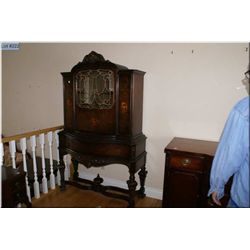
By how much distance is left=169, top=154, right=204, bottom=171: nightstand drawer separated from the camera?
154 centimetres

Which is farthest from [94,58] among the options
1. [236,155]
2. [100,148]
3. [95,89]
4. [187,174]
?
[236,155]

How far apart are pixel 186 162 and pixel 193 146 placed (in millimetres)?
189

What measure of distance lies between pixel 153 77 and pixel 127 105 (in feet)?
1.57

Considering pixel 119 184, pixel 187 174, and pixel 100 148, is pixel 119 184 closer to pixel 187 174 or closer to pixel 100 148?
pixel 100 148

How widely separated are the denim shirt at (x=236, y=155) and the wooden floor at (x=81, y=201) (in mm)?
1317

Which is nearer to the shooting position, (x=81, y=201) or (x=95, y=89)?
(x=95, y=89)

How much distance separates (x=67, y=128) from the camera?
212 centimetres

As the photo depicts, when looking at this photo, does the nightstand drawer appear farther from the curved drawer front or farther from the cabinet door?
the curved drawer front

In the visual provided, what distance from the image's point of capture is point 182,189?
1.63m

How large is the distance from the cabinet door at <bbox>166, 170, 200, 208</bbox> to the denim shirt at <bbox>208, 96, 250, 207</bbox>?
2.17ft

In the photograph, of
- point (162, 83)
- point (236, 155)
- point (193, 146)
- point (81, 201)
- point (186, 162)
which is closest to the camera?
point (236, 155)
